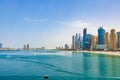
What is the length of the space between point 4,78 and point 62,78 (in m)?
11.6

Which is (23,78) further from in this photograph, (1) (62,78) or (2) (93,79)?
(2) (93,79)

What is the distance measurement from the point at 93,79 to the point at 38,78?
35.7 feet

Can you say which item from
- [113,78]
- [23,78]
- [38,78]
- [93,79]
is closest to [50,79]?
[38,78]

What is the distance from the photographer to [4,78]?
3809 centimetres

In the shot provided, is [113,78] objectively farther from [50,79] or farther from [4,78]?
[4,78]

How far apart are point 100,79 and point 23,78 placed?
15264 millimetres

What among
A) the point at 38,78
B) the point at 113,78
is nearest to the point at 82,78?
the point at 113,78

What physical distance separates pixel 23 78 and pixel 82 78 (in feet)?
39.1

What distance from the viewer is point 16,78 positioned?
38062 millimetres

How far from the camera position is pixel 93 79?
1485 inches

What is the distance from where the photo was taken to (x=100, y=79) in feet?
124

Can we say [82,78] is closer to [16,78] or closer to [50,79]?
[50,79]

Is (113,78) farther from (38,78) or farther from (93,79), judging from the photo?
(38,78)

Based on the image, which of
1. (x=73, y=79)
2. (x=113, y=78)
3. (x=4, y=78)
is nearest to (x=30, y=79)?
(x=4, y=78)
